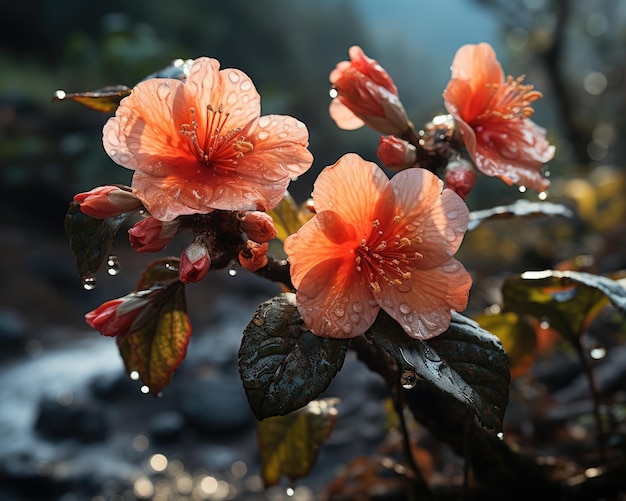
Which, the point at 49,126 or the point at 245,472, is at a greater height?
the point at 245,472

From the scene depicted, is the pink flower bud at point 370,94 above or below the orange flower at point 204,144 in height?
above

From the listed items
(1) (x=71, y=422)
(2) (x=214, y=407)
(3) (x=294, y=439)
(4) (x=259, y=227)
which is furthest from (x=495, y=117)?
(1) (x=71, y=422)

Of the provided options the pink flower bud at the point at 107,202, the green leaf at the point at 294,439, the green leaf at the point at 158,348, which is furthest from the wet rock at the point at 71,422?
the pink flower bud at the point at 107,202

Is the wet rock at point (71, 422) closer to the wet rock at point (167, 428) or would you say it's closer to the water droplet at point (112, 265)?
the wet rock at point (167, 428)

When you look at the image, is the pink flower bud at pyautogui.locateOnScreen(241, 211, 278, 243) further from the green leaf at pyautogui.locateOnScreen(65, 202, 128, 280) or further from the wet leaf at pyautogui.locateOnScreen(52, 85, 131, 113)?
the wet leaf at pyautogui.locateOnScreen(52, 85, 131, 113)

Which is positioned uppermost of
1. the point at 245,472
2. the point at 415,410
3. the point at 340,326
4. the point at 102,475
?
the point at 340,326

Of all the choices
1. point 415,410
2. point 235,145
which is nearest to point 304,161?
point 235,145

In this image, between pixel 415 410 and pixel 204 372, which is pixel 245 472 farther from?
pixel 415 410
